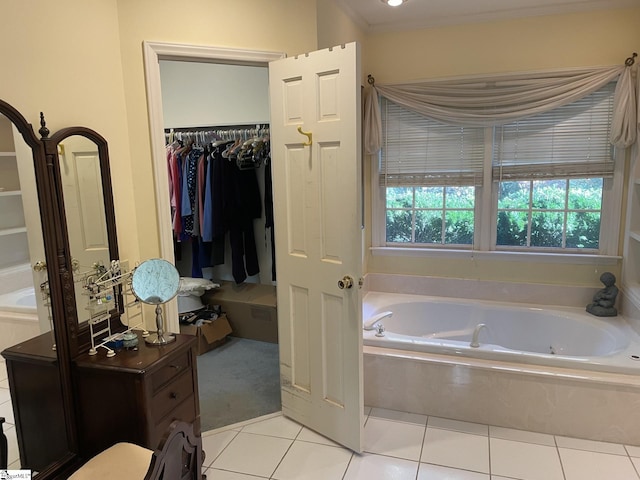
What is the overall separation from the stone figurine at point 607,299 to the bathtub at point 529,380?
0.05 metres

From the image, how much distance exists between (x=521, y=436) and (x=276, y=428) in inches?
53.7

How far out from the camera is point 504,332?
135 inches

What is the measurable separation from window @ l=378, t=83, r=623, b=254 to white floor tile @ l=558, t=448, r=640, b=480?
157 centimetres

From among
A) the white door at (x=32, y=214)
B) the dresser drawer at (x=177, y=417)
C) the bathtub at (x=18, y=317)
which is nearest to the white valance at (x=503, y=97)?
the dresser drawer at (x=177, y=417)

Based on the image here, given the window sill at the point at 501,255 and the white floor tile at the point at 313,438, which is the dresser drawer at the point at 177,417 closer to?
the white floor tile at the point at 313,438

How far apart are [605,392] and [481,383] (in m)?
0.61

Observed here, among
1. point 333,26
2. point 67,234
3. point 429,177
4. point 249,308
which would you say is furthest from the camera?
point 249,308

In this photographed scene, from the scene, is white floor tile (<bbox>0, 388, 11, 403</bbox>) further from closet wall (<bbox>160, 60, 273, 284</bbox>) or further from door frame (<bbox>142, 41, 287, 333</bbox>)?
closet wall (<bbox>160, 60, 273, 284</bbox>)

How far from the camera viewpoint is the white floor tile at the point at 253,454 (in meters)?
2.27

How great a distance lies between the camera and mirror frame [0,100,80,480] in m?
1.63

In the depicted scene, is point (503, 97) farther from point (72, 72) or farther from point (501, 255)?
point (72, 72)

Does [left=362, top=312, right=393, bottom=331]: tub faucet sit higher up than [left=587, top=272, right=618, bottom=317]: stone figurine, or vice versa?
[left=587, top=272, right=618, bottom=317]: stone figurine

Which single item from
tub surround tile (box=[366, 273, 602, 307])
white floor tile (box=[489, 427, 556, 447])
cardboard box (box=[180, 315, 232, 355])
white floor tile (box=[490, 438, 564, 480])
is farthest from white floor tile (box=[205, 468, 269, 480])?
tub surround tile (box=[366, 273, 602, 307])

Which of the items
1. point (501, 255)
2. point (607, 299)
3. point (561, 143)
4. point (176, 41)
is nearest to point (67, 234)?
point (176, 41)
